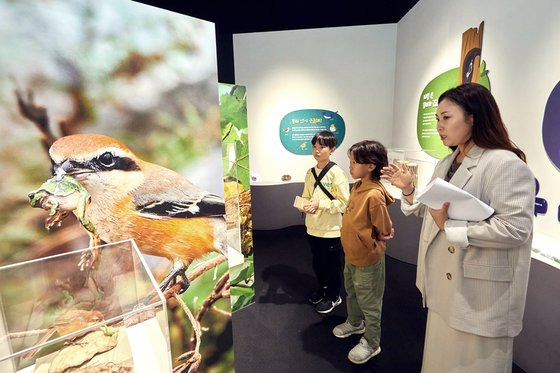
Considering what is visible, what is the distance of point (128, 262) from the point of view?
37.3 inches

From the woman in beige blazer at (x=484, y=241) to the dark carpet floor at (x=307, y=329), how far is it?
0.93 metres

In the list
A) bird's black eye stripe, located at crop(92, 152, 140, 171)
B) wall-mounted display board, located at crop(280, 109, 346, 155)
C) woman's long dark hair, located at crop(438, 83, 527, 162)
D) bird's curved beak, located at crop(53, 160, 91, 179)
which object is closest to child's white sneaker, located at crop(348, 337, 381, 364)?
woman's long dark hair, located at crop(438, 83, 527, 162)

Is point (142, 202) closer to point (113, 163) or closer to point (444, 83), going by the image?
point (113, 163)

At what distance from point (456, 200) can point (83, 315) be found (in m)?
1.32

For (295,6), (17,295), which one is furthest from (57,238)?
(295,6)

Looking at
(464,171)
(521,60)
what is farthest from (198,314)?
(521,60)

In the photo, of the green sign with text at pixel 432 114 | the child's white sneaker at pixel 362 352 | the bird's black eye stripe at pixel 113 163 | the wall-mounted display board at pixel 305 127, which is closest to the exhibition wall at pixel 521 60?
the green sign with text at pixel 432 114

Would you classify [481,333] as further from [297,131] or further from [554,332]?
[297,131]

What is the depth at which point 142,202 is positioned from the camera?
3.20 feet

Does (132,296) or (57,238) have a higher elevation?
(57,238)

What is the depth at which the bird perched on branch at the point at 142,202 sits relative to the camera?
84 cm

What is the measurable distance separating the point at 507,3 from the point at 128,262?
9.81 feet

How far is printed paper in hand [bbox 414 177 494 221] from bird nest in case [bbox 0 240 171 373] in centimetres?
98

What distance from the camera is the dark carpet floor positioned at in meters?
2.01
